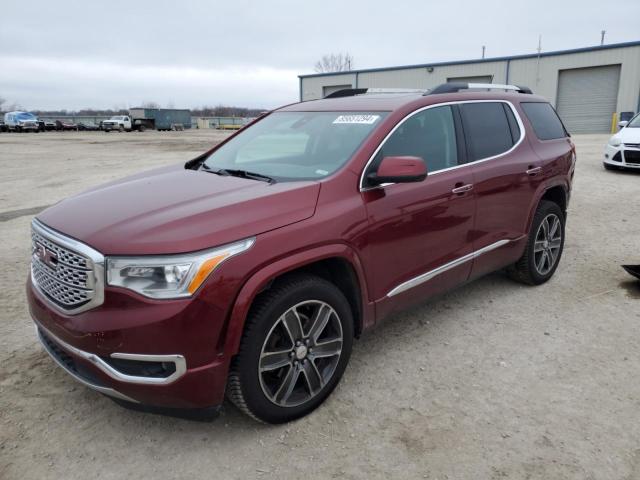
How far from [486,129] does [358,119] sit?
4.16ft

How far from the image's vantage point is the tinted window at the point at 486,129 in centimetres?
396

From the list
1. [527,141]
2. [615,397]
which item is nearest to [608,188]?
[527,141]

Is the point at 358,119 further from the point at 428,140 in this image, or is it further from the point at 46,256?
the point at 46,256

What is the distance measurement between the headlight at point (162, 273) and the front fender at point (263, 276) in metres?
0.21

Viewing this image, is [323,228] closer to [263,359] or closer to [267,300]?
[267,300]

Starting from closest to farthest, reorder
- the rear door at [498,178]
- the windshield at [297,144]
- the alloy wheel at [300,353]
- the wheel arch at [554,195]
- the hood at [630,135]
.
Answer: the alloy wheel at [300,353] → the windshield at [297,144] → the rear door at [498,178] → the wheel arch at [554,195] → the hood at [630,135]

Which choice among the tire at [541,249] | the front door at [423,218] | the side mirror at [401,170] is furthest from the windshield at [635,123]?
the side mirror at [401,170]

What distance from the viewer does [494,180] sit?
4.00 meters

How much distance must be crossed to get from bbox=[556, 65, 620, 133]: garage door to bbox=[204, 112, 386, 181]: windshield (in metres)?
31.0

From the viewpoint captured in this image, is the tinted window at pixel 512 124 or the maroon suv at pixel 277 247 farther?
the tinted window at pixel 512 124

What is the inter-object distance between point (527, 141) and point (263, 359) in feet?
10.5

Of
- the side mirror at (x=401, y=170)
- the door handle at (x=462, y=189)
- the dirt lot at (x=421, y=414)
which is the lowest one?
the dirt lot at (x=421, y=414)

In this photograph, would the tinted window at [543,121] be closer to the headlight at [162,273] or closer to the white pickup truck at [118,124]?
the headlight at [162,273]

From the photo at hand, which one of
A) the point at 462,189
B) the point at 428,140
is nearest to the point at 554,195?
the point at 462,189
